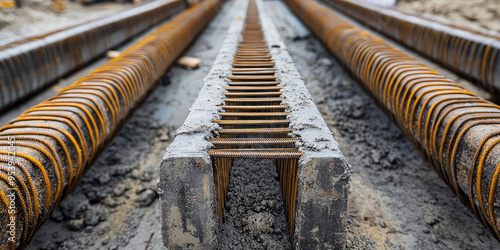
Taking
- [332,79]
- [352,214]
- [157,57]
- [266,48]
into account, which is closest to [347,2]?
[332,79]

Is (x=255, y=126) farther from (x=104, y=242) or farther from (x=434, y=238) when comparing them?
(x=434, y=238)


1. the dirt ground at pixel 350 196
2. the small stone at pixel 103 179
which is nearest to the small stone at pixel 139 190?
the dirt ground at pixel 350 196

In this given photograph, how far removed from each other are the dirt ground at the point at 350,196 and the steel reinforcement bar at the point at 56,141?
0.36 meters

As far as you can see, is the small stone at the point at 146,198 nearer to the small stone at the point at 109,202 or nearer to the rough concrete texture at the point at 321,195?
the small stone at the point at 109,202

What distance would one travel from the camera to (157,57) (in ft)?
18.9

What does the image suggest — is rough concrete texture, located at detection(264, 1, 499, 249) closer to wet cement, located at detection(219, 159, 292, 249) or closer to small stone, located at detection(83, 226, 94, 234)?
wet cement, located at detection(219, 159, 292, 249)

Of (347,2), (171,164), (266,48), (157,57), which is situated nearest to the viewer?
(171,164)

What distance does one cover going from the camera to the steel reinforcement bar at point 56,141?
2.20 metres

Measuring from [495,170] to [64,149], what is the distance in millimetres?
3642

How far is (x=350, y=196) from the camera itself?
10.7 feet

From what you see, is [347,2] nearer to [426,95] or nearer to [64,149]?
[426,95]

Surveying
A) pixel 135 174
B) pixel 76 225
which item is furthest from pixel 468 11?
pixel 76 225

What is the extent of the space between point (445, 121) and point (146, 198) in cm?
330

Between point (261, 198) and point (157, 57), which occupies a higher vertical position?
point (157, 57)
